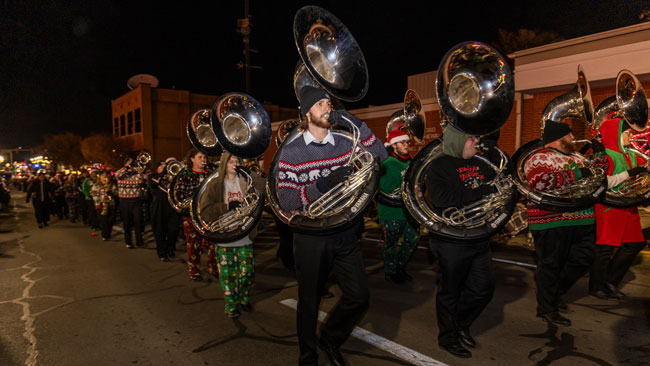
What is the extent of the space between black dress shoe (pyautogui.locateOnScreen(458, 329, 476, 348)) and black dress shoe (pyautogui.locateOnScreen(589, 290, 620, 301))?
2.24 m

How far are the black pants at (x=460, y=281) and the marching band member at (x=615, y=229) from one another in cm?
223

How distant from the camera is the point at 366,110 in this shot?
1864cm

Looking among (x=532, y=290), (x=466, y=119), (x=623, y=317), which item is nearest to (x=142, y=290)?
(x=466, y=119)

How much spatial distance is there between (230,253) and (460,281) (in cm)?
254

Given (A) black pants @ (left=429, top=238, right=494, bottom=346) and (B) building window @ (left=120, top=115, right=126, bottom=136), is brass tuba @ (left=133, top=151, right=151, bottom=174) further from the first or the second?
(B) building window @ (left=120, top=115, right=126, bottom=136)

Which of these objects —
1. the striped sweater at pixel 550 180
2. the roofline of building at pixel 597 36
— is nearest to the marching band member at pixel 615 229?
the striped sweater at pixel 550 180

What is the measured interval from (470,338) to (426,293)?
1.62 metres

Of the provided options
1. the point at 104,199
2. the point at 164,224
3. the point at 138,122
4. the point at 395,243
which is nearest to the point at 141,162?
the point at 104,199

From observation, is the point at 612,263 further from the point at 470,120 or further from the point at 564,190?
the point at 470,120

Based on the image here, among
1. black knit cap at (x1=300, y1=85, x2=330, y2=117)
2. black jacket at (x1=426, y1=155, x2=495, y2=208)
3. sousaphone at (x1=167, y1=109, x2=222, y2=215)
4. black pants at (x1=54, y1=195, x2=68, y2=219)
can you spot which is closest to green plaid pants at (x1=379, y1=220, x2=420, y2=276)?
black jacket at (x1=426, y1=155, x2=495, y2=208)

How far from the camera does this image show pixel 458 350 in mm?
3455

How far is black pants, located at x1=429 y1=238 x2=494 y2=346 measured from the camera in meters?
3.45

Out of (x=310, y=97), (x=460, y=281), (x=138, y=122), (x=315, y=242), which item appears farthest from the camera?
(x=138, y=122)

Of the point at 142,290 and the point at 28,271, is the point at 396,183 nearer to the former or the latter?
the point at 142,290
